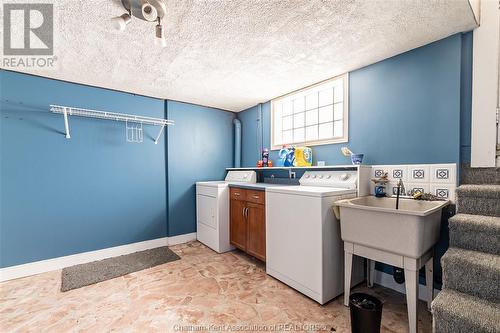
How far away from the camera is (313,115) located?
294 centimetres

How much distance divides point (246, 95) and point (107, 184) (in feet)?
7.16

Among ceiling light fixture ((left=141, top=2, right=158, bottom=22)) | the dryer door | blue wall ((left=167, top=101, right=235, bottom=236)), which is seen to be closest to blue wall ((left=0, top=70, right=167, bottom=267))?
blue wall ((left=167, top=101, right=235, bottom=236))

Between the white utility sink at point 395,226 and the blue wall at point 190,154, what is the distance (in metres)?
2.39

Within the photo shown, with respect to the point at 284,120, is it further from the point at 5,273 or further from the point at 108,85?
the point at 5,273

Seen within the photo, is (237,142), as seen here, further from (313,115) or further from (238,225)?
(238,225)

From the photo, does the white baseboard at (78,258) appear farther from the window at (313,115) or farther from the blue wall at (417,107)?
the blue wall at (417,107)

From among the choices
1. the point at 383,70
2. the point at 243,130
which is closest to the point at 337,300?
the point at 383,70

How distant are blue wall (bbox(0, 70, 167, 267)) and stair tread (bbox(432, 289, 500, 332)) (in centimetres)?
308

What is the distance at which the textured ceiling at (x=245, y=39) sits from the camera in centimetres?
144

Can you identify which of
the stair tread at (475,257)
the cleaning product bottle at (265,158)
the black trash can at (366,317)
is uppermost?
the cleaning product bottle at (265,158)

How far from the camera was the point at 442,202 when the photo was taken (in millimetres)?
1668

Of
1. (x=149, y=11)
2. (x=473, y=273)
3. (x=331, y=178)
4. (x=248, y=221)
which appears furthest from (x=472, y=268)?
(x=149, y=11)

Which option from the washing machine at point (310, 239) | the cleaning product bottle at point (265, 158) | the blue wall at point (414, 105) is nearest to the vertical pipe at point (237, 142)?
the cleaning product bottle at point (265, 158)

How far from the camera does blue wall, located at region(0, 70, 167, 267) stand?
91.0 inches
